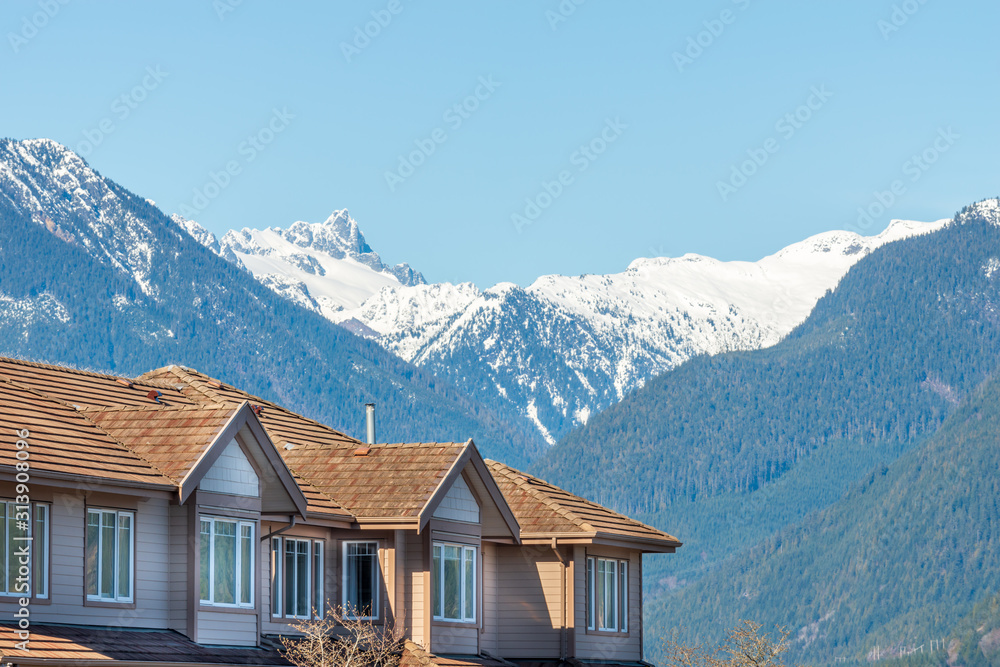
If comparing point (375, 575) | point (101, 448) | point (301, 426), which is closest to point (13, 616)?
point (101, 448)

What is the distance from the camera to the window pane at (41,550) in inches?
1102

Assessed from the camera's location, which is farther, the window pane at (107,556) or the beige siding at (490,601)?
the beige siding at (490,601)

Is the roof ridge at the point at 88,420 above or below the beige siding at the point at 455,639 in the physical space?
above

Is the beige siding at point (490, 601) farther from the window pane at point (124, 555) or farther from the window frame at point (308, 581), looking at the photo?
the window pane at point (124, 555)

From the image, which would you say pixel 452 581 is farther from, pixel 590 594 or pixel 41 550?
pixel 41 550

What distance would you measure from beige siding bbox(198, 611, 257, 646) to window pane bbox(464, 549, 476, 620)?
6.95 meters

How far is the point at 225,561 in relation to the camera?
3167 cm

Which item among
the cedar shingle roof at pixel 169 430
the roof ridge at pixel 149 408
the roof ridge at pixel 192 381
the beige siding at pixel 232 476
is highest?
the roof ridge at pixel 192 381

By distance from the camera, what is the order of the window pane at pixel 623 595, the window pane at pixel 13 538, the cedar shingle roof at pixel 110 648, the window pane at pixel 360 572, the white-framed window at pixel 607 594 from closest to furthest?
the cedar shingle roof at pixel 110 648 < the window pane at pixel 13 538 < the window pane at pixel 360 572 < the white-framed window at pixel 607 594 < the window pane at pixel 623 595

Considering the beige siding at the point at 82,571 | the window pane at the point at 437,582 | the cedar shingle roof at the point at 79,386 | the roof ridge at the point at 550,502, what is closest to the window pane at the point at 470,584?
the window pane at the point at 437,582

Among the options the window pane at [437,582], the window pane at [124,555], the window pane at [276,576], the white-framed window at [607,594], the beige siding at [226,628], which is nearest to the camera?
the window pane at [124,555]

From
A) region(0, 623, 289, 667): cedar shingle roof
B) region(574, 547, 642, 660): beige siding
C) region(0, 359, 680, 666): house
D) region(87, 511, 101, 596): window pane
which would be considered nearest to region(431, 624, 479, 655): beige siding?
region(0, 359, 680, 666): house

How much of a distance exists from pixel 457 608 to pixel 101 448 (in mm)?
10168

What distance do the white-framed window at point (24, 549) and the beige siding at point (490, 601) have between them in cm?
1463
